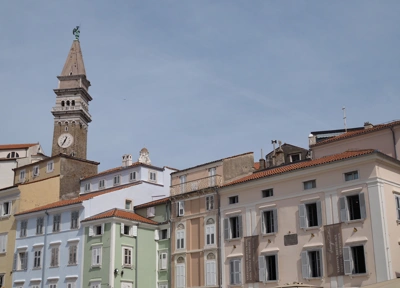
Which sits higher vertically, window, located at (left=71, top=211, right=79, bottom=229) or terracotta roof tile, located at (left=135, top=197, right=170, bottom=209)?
terracotta roof tile, located at (left=135, top=197, right=170, bottom=209)

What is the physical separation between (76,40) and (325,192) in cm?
8256

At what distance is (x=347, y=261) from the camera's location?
111 ft

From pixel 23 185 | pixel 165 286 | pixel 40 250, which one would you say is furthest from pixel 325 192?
pixel 23 185

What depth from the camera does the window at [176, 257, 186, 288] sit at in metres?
43.5

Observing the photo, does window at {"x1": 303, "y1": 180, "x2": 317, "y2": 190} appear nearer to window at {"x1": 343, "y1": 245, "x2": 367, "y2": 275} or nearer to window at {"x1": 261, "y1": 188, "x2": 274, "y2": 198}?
window at {"x1": 261, "y1": 188, "x2": 274, "y2": 198}

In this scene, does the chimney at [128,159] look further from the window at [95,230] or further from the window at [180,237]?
the window at [180,237]

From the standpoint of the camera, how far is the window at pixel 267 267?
37781 millimetres

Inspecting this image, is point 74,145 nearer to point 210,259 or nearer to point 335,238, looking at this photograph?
point 210,259

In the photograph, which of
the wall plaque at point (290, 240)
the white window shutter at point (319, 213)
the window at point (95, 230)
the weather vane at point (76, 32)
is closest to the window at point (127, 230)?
the window at point (95, 230)

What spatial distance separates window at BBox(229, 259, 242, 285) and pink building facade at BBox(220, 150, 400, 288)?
7cm

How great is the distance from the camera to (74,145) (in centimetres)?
9456

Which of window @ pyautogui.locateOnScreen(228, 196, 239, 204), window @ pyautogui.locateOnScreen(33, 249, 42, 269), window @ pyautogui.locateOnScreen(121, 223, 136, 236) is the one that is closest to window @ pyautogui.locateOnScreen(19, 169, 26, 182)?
window @ pyautogui.locateOnScreen(33, 249, 42, 269)

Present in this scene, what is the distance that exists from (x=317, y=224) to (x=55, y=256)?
77.5 ft

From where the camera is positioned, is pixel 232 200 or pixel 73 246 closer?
pixel 232 200
